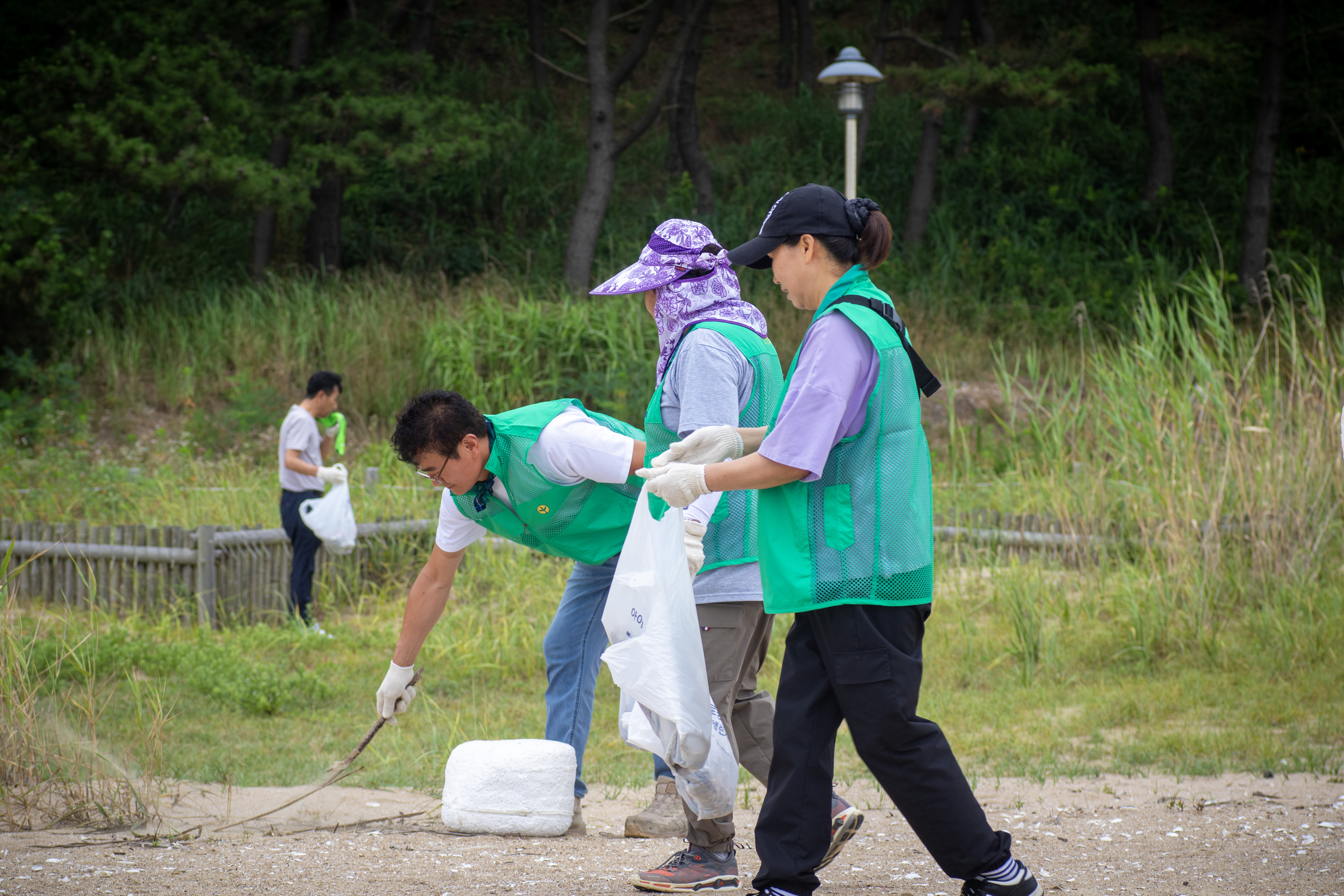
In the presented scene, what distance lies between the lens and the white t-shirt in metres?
3.17

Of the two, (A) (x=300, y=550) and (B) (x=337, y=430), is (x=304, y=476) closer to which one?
(A) (x=300, y=550)

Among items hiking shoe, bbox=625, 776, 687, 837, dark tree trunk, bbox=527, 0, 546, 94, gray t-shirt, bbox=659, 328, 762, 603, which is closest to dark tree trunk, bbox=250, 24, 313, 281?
dark tree trunk, bbox=527, 0, 546, 94

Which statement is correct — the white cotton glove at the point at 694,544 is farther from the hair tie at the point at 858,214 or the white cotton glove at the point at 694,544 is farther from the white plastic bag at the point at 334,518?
the white plastic bag at the point at 334,518

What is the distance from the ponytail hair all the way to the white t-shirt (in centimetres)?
80

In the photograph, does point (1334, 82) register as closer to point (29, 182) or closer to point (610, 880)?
point (29, 182)

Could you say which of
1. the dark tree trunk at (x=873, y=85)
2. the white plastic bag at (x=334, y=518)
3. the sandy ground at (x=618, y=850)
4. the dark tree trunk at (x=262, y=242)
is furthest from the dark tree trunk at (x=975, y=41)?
the sandy ground at (x=618, y=850)

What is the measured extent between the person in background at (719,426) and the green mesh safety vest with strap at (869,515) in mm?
418

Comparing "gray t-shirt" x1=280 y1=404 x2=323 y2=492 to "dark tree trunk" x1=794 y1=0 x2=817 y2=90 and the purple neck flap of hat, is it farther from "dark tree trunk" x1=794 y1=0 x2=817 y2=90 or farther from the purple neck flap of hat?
"dark tree trunk" x1=794 y1=0 x2=817 y2=90

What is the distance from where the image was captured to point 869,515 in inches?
97.7

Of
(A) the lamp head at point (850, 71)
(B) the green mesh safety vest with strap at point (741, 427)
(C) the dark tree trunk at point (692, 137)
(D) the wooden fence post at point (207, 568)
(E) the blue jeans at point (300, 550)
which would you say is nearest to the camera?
(B) the green mesh safety vest with strap at point (741, 427)

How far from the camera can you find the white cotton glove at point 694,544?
2.94m

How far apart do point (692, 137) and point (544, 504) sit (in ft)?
45.4

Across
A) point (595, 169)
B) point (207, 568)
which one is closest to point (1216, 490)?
point (207, 568)

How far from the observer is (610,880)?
3.10 metres
